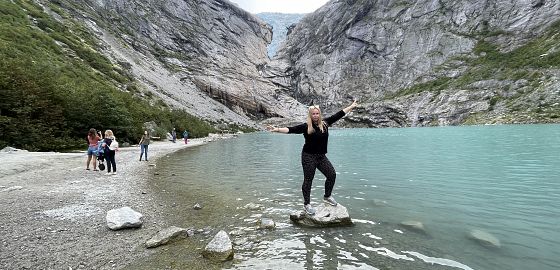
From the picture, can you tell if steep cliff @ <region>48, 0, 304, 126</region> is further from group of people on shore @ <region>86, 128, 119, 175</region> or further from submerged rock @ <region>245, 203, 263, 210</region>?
submerged rock @ <region>245, 203, 263, 210</region>

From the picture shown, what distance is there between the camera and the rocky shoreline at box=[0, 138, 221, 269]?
762 cm

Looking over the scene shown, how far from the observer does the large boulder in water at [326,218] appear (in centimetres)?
1002

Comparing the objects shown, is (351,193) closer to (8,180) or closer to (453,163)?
(453,163)

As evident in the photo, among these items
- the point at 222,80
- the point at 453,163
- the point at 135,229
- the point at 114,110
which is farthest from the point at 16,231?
the point at 222,80

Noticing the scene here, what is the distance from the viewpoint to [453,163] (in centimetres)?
2370

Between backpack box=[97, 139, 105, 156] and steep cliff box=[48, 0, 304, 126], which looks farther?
steep cliff box=[48, 0, 304, 126]

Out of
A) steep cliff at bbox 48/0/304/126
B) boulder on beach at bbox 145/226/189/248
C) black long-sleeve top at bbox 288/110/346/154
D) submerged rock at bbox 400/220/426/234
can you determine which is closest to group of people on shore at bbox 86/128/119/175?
boulder on beach at bbox 145/226/189/248

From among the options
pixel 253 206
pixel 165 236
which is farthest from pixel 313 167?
pixel 165 236

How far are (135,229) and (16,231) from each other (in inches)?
119

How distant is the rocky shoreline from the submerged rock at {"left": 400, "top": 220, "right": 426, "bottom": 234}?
7355mm

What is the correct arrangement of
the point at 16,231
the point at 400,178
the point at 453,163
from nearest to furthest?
the point at 16,231 < the point at 400,178 < the point at 453,163

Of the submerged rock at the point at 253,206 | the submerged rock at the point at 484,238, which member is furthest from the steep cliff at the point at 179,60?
the submerged rock at the point at 484,238

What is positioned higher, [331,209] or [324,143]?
[324,143]

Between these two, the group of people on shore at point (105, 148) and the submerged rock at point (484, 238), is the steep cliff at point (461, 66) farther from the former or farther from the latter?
the group of people on shore at point (105, 148)
